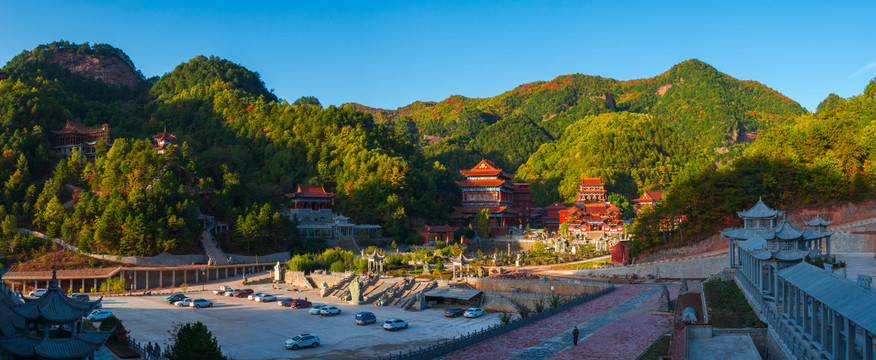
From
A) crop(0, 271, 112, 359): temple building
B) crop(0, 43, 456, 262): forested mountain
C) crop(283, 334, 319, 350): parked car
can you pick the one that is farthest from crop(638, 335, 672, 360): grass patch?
crop(0, 43, 456, 262): forested mountain

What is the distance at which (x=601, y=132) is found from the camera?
A: 384 ft

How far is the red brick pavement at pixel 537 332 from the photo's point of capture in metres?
22.1

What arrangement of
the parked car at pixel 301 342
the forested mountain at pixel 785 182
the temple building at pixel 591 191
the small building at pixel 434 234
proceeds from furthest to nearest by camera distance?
the temple building at pixel 591 191 < the small building at pixel 434 234 < the forested mountain at pixel 785 182 < the parked car at pixel 301 342

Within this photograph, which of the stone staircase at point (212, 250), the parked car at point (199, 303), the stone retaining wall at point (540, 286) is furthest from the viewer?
the stone staircase at point (212, 250)

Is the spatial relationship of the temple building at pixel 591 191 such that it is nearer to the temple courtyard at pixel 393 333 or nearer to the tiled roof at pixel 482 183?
the tiled roof at pixel 482 183

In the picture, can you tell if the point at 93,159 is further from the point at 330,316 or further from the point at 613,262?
the point at 613,262

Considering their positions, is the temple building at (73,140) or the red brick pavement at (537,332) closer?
the red brick pavement at (537,332)

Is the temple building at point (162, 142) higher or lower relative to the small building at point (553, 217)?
higher

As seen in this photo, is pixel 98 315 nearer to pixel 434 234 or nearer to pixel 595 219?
pixel 434 234

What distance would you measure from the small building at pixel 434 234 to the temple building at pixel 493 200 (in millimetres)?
8279

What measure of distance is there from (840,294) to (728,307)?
10.9m

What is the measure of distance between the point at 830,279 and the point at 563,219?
6638 centimetres

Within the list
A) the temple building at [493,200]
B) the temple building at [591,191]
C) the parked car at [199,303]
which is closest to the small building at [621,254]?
the temple building at [493,200]

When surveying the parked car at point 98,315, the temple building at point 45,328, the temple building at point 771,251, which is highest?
the temple building at point 771,251
